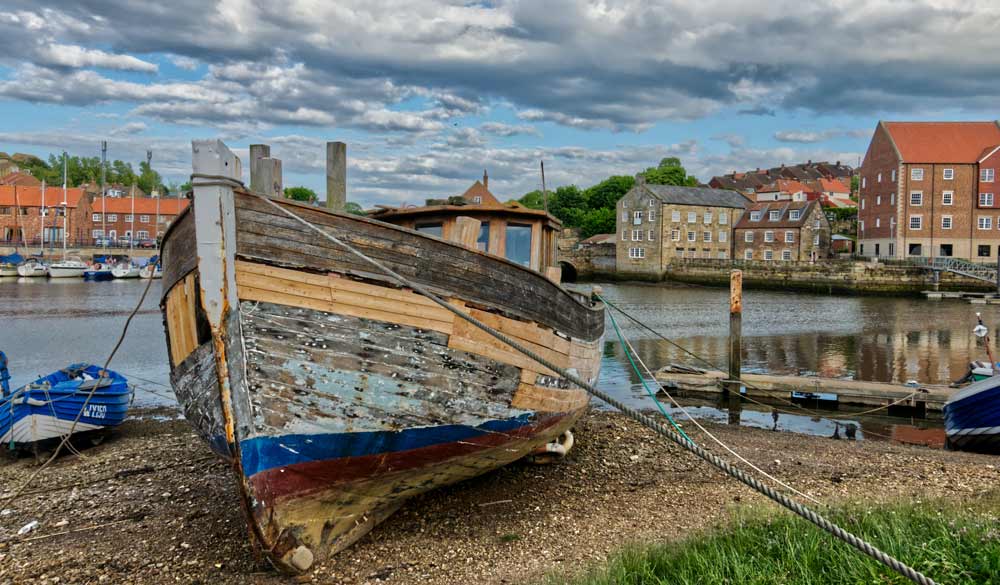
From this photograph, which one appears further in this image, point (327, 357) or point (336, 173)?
point (336, 173)

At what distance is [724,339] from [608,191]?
260ft

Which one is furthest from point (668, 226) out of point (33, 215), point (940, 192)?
point (33, 215)

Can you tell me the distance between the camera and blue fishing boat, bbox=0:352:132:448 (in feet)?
34.2

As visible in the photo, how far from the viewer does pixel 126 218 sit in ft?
303

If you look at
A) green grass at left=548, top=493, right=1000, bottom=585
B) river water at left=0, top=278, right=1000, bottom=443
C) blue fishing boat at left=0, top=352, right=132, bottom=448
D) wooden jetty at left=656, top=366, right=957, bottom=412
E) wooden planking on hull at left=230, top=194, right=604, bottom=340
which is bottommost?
river water at left=0, top=278, right=1000, bottom=443

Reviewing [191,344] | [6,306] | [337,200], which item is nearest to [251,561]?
[191,344]

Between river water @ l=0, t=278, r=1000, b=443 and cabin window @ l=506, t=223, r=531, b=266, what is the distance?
8392 millimetres

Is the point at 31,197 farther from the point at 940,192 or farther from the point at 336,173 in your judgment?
the point at 940,192

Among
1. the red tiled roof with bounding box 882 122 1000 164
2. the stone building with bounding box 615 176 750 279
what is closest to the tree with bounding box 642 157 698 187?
the stone building with bounding box 615 176 750 279

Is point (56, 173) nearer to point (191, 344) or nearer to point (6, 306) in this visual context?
point (6, 306)

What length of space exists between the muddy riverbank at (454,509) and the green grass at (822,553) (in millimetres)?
784

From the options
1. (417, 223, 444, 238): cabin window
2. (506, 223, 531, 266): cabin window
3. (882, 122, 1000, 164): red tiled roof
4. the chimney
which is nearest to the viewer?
the chimney

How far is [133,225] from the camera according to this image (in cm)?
9094

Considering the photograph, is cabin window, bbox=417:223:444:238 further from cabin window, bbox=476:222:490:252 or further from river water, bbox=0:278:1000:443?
river water, bbox=0:278:1000:443
